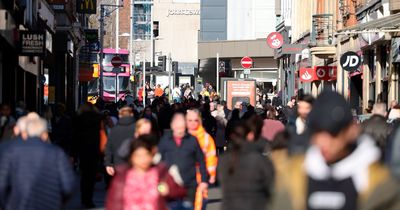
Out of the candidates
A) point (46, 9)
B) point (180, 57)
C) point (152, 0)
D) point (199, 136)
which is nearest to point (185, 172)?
point (199, 136)

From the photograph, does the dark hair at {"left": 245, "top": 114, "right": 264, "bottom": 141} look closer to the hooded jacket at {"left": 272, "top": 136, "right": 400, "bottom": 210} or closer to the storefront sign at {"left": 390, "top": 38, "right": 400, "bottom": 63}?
the hooded jacket at {"left": 272, "top": 136, "right": 400, "bottom": 210}

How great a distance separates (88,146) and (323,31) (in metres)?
30.7

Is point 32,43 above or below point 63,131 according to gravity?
above

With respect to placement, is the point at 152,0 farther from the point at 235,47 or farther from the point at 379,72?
the point at 379,72

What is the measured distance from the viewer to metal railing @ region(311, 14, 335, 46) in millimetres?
48125

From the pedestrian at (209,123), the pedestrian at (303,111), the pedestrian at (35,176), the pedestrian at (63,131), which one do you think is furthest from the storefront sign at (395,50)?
the pedestrian at (35,176)

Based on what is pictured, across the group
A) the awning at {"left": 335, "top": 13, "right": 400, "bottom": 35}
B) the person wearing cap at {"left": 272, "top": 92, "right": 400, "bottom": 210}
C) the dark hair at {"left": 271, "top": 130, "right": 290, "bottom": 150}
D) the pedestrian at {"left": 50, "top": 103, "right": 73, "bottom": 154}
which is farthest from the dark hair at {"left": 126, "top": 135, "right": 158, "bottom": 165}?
the awning at {"left": 335, "top": 13, "right": 400, "bottom": 35}

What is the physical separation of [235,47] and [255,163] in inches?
2963

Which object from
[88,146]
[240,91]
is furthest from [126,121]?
[240,91]

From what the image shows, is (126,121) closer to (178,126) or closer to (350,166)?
(178,126)

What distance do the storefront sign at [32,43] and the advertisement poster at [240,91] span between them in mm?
17128

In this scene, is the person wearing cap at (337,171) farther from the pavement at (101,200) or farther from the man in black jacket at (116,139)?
the pavement at (101,200)

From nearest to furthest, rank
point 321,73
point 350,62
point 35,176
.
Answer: point 35,176 < point 350,62 < point 321,73

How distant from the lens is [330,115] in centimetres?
554
